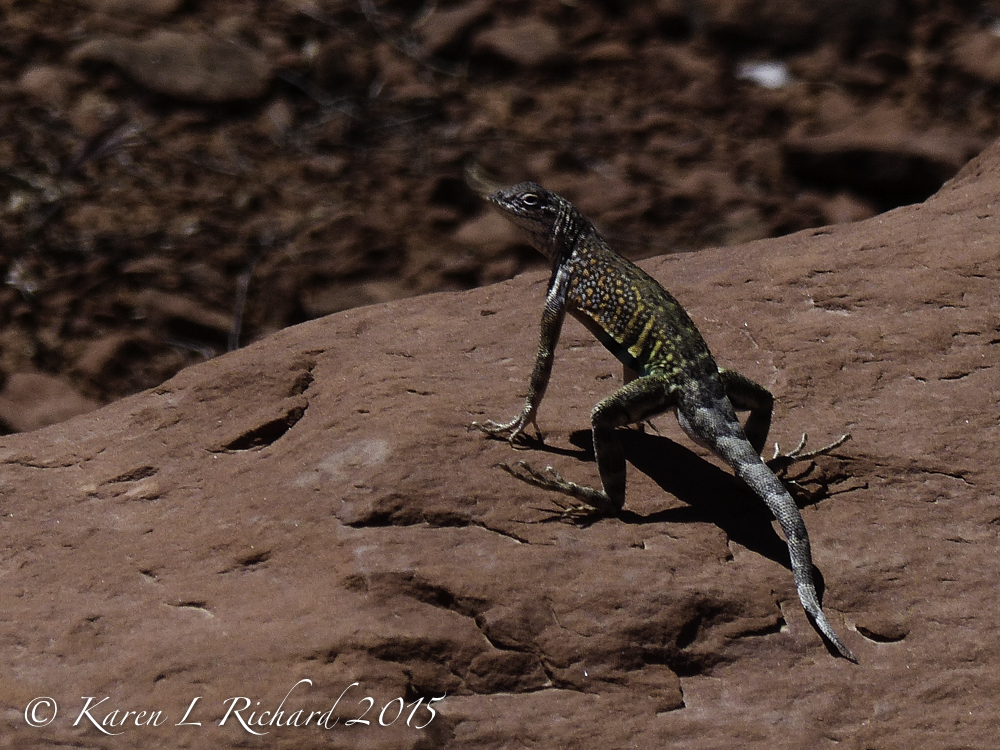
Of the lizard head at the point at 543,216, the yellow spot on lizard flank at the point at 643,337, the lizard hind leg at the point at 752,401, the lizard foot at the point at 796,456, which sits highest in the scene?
the lizard head at the point at 543,216

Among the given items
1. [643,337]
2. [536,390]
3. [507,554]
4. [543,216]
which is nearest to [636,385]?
[643,337]

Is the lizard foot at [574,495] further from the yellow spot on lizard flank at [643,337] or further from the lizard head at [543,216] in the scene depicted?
the lizard head at [543,216]

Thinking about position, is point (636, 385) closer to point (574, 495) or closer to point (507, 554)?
point (574, 495)

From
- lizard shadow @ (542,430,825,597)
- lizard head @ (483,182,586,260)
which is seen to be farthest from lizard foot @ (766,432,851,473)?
lizard head @ (483,182,586,260)

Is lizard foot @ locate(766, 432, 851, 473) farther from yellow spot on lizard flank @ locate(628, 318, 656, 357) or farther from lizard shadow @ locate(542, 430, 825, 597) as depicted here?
yellow spot on lizard flank @ locate(628, 318, 656, 357)

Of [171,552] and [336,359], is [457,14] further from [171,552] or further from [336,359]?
[171,552]

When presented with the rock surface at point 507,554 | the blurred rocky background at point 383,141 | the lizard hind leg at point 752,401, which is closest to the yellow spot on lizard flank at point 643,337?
the lizard hind leg at point 752,401

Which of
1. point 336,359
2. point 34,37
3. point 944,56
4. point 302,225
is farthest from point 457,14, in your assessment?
point 336,359
